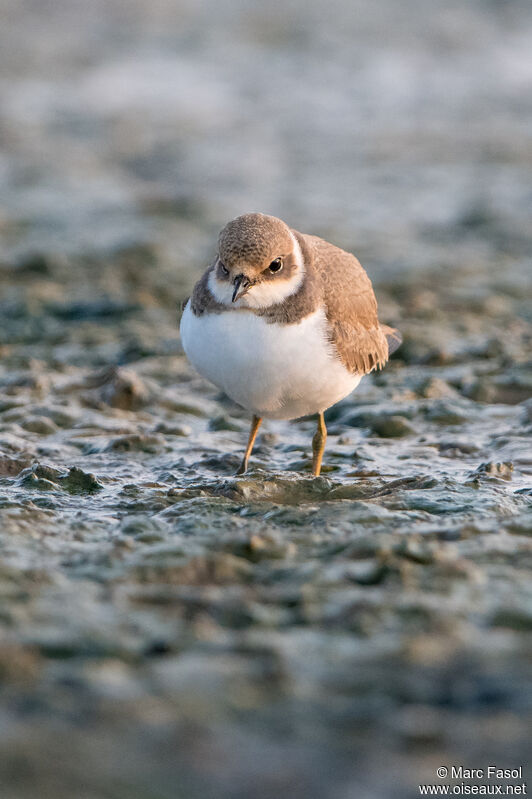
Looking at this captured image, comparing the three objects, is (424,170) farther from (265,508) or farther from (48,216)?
(265,508)

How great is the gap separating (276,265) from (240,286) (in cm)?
30

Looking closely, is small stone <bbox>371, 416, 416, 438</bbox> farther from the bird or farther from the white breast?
the white breast

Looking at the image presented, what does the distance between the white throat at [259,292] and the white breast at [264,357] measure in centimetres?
6

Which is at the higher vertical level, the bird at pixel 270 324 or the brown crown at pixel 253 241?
the brown crown at pixel 253 241

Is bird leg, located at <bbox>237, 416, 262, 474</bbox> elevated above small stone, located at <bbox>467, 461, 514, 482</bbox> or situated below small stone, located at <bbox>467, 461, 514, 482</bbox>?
above

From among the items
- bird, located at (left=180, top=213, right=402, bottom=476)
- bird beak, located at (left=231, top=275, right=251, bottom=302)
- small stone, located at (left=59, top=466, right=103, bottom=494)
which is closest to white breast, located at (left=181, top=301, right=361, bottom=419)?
bird, located at (left=180, top=213, right=402, bottom=476)

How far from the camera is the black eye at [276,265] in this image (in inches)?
207

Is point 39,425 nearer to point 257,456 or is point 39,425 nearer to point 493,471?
point 257,456

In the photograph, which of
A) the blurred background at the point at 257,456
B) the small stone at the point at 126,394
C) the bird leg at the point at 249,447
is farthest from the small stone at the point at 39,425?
the bird leg at the point at 249,447

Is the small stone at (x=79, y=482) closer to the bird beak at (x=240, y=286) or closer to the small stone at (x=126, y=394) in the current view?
the bird beak at (x=240, y=286)

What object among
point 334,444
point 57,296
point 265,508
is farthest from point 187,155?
point 265,508

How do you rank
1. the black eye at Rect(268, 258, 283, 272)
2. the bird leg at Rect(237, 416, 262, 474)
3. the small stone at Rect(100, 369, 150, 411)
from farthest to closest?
the small stone at Rect(100, 369, 150, 411), the bird leg at Rect(237, 416, 262, 474), the black eye at Rect(268, 258, 283, 272)

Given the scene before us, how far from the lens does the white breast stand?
16.7ft

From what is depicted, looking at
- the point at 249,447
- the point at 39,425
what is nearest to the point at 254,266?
the point at 249,447
